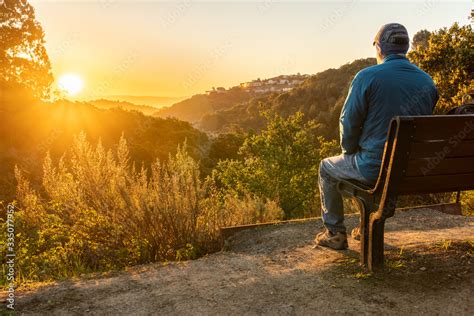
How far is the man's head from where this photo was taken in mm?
3137

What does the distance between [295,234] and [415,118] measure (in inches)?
99.0

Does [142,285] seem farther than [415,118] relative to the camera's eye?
Yes

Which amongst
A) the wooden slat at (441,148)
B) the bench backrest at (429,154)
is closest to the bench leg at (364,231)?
the bench backrest at (429,154)

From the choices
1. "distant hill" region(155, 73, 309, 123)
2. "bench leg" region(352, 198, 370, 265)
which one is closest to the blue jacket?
"bench leg" region(352, 198, 370, 265)

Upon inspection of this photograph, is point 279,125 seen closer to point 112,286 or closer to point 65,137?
point 112,286

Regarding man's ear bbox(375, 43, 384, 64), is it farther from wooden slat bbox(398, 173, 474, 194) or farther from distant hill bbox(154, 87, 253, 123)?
distant hill bbox(154, 87, 253, 123)

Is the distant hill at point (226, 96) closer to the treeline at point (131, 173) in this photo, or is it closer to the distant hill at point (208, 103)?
the distant hill at point (208, 103)

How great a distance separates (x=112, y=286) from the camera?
321cm

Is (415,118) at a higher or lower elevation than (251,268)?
higher

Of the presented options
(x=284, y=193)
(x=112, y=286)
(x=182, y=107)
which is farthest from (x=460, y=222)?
(x=182, y=107)

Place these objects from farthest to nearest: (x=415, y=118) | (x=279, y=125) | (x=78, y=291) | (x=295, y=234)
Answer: (x=279, y=125)
(x=295, y=234)
(x=78, y=291)
(x=415, y=118)

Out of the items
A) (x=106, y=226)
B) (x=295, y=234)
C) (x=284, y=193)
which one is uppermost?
(x=106, y=226)

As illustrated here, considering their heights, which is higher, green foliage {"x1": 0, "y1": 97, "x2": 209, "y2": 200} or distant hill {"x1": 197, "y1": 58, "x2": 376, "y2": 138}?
distant hill {"x1": 197, "y1": 58, "x2": 376, "y2": 138}

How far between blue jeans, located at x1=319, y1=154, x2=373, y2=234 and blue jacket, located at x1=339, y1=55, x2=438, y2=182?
0.38 ft
